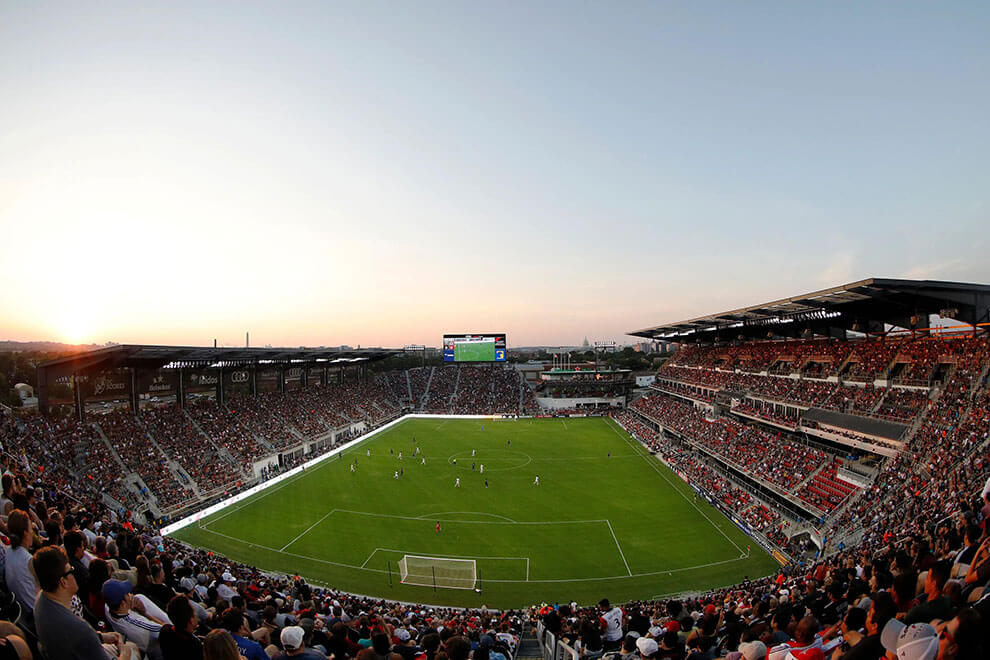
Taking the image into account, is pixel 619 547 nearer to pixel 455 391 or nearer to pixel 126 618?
pixel 126 618

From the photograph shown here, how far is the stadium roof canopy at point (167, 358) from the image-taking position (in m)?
29.5

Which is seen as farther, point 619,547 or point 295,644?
point 619,547

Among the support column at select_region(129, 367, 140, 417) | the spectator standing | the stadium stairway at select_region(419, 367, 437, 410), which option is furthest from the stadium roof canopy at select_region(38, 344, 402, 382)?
the spectator standing

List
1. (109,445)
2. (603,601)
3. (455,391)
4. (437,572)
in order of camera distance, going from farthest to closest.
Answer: (455,391), (109,445), (437,572), (603,601)

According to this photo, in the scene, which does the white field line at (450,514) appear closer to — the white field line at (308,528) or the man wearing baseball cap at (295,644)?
the white field line at (308,528)

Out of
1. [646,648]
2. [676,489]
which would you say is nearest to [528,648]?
[646,648]

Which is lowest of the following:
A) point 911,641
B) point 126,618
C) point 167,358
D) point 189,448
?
point 189,448

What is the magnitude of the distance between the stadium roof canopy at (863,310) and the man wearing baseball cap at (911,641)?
2926 centimetres

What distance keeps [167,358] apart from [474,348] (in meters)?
44.0

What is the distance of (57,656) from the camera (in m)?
2.75

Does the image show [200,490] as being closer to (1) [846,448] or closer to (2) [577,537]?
(2) [577,537]

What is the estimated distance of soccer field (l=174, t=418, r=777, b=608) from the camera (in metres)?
20.2

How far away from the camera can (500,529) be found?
26203 millimetres

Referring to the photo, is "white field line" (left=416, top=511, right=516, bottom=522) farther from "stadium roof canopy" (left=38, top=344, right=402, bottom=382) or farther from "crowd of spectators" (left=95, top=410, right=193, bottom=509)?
"stadium roof canopy" (left=38, top=344, right=402, bottom=382)
